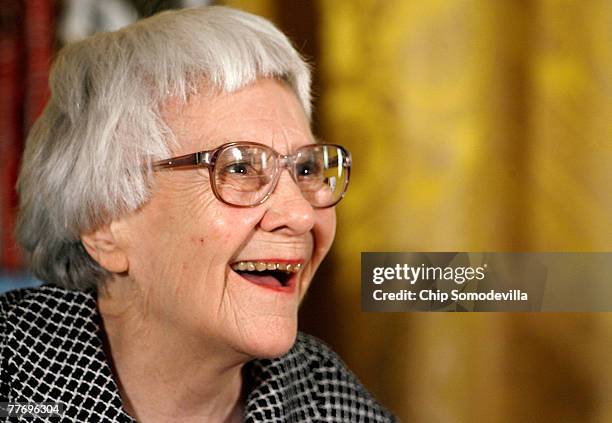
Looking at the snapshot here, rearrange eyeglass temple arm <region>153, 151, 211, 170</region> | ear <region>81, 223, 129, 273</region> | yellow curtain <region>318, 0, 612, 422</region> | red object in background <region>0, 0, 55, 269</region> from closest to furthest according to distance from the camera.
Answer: eyeglass temple arm <region>153, 151, 211, 170</region>, ear <region>81, 223, 129, 273</region>, yellow curtain <region>318, 0, 612, 422</region>, red object in background <region>0, 0, 55, 269</region>

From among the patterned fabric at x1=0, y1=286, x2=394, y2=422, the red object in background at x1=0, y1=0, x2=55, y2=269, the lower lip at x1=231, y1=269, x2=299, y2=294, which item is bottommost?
the patterned fabric at x1=0, y1=286, x2=394, y2=422

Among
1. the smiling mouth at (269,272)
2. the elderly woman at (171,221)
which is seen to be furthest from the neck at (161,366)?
the smiling mouth at (269,272)

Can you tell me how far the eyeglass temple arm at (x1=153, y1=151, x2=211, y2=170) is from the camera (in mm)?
1270

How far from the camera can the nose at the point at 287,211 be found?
1.28 meters

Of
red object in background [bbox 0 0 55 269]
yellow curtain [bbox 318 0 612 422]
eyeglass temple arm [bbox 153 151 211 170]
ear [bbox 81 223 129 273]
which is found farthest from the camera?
red object in background [bbox 0 0 55 269]

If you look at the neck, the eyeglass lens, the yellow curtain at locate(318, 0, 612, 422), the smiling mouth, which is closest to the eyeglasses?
the eyeglass lens

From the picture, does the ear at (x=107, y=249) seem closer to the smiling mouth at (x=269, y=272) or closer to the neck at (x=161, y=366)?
the neck at (x=161, y=366)

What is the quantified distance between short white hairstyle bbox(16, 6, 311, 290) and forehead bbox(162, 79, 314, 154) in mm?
15

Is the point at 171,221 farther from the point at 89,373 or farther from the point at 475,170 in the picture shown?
the point at 475,170

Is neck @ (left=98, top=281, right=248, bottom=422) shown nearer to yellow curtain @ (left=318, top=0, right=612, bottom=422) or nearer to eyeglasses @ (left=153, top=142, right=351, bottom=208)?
eyeglasses @ (left=153, top=142, right=351, bottom=208)

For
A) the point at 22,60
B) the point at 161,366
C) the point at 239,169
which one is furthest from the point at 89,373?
the point at 22,60

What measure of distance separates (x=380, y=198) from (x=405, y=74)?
277 mm

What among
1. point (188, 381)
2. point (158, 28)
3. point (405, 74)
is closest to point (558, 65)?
point (405, 74)

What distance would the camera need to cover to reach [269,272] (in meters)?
1.37
